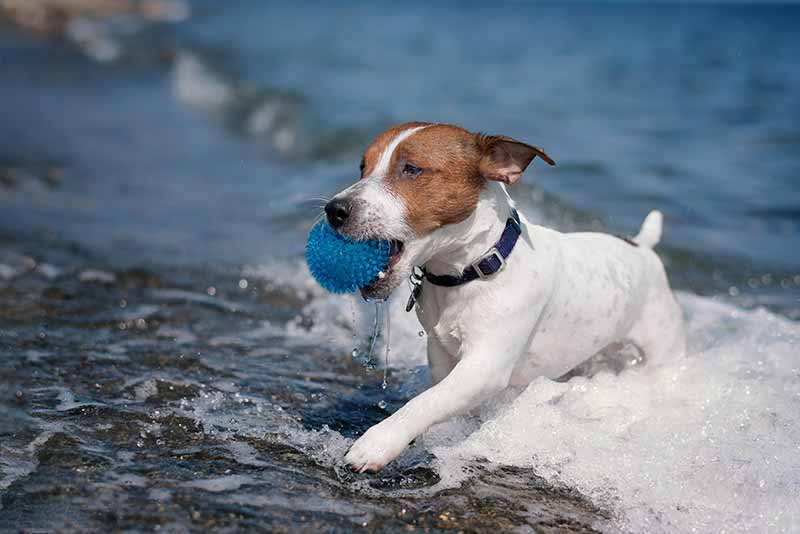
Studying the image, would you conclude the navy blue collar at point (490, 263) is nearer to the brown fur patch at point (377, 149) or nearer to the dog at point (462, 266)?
the dog at point (462, 266)

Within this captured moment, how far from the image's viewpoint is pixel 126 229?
992 cm

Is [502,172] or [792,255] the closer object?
[502,172]

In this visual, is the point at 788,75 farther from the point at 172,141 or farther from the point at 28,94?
the point at 28,94

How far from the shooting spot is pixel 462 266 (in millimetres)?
4395

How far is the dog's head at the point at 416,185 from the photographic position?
4.04 m

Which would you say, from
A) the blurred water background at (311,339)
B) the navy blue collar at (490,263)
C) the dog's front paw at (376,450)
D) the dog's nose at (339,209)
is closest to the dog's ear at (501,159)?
the navy blue collar at (490,263)

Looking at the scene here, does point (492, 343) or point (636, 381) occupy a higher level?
point (492, 343)

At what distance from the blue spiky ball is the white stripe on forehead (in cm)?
34

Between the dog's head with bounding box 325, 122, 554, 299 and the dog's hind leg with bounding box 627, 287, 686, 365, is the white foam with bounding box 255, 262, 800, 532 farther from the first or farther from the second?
the dog's head with bounding box 325, 122, 554, 299

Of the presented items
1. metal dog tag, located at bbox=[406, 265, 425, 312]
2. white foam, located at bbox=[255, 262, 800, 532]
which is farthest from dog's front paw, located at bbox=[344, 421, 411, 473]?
metal dog tag, located at bbox=[406, 265, 425, 312]

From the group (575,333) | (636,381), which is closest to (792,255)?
(636,381)

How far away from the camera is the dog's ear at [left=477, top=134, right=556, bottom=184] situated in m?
4.31

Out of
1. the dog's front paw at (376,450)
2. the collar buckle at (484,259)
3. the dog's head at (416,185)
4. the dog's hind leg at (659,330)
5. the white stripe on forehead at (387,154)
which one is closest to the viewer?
the dog's front paw at (376,450)

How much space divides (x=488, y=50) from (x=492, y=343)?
3512 cm
